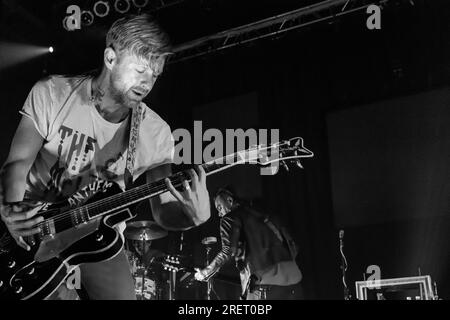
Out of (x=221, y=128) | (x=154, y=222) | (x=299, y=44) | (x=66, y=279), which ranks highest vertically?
(x=299, y=44)

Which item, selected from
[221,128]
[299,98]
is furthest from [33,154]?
[299,98]

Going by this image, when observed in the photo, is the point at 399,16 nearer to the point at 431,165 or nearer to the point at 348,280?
the point at 431,165

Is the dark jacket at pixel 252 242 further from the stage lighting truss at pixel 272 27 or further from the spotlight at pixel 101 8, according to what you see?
the spotlight at pixel 101 8

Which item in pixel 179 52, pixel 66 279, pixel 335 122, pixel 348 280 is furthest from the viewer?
pixel 179 52

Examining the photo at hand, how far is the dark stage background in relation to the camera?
3.57m

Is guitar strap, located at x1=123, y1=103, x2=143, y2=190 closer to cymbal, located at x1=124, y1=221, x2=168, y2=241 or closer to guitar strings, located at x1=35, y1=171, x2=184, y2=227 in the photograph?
guitar strings, located at x1=35, y1=171, x2=184, y2=227

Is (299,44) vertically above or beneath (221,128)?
above

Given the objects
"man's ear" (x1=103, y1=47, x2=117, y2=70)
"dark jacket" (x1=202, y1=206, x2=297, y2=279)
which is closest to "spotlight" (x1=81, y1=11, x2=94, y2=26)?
"man's ear" (x1=103, y1=47, x2=117, y2=70)

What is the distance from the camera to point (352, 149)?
3703 mm

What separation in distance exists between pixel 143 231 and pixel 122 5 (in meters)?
1.69

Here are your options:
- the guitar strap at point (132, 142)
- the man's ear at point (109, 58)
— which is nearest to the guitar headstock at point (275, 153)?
the guitar strap at point (132, 142)

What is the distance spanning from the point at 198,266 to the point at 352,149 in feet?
4.03

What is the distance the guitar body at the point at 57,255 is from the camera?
10.5ft

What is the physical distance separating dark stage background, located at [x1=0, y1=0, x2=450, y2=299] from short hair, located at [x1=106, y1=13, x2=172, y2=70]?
195mm
